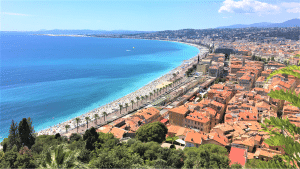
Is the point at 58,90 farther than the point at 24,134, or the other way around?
the point at 58,90

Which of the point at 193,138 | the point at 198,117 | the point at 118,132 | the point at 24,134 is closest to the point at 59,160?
the point at 193,138

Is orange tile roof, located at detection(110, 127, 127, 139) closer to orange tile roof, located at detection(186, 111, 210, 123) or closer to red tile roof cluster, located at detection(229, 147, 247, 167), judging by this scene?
Answer: orange tile roof, located at detection(186, 111, 210, 123)

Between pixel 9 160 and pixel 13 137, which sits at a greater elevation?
pixel 9 160

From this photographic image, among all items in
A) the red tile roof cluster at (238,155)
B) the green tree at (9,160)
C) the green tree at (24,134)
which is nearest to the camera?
the green tree at (9,160)

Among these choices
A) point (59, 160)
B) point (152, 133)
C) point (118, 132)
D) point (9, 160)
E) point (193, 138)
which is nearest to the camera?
point (59, 160)

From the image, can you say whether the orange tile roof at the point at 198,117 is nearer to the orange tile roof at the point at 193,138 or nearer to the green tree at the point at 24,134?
the orange tile roof at the point at 193,138

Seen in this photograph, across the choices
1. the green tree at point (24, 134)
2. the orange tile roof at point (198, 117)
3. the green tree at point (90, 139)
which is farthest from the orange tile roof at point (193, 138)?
the green tree at point (24, 134)

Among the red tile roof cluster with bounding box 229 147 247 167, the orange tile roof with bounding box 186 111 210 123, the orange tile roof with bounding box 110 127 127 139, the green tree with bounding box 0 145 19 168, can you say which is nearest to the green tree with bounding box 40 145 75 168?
the green tree with bounding box 0 145 19 168

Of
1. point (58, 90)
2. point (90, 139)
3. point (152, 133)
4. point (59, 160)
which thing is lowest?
point (58, 90)

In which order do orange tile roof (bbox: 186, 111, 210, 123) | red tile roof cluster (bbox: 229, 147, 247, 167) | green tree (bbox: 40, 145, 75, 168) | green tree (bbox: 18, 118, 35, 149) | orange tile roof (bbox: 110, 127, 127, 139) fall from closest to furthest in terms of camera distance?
green tree (bbox: 40, 145, 75, 168)
red tile roof cluster (bbox: 229, 147, 247, 167)
green tree (bbox: 18, 118, 35, 149)
orange tile roof (bbox: 110, 127, 127, 139)
orange tile roof (bbox: 186, 111, 210, 123)

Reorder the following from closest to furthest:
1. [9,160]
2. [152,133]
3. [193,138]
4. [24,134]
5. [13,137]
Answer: [9,160]
[24,134]
[13,137]
[193,138]
[152,133]

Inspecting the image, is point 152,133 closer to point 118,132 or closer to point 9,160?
point 118,132

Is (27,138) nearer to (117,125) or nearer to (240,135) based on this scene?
(117,125)
